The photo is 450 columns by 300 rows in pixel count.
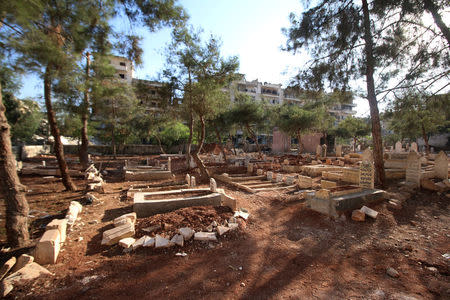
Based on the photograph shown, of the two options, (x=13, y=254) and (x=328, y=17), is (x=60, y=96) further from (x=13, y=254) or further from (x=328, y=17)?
(x=328, y=17)

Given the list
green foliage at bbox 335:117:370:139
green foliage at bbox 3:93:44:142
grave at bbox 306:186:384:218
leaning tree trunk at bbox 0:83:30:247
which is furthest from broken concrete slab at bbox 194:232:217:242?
green foliage at bbox 335:117:370:139

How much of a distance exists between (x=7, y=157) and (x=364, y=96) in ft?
36.7

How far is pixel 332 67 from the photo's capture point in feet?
27.8

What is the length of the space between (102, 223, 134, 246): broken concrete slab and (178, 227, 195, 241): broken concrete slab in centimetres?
105

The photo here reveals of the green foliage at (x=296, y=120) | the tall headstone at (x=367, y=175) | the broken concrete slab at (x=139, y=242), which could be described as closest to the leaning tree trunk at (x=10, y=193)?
the broken concrete slab at (x=139, y=242)

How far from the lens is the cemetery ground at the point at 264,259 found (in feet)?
9.89

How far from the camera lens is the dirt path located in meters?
2.99

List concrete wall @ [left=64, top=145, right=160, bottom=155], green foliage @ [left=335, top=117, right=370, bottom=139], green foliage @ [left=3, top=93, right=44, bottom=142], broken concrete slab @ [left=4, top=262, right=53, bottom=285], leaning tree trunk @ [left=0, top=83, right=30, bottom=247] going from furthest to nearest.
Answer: green foliage @ [left=335, top=117, right=370, bottom=139]
concrete wall @ [left=64, top=145, right=160, bottom=155]
green foliage @ [left=3, top=93, right=44, bottom=142]
leaning tree trunk @ [left=0, top=83, right=30, bottom=247]
broken concrete slab @ [left=4, top=262, right=53, bottom=285]

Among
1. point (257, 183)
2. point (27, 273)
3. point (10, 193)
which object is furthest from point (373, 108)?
point (10, 193)

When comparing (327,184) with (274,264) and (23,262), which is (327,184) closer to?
(274,264)

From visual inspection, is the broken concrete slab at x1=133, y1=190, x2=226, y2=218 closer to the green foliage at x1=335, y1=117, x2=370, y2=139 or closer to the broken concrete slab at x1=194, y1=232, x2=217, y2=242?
the broken concrete slab at x1=194, y1=232, x2=217, y2=242

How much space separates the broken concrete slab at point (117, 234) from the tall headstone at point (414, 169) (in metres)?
10.3

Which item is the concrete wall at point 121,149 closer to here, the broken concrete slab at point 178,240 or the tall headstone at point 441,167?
the broken concrete slab at point 178,240

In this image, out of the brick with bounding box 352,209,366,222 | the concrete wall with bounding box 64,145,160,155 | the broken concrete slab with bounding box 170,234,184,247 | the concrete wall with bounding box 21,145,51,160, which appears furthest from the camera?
the concrete wall with bounding box 64,145,160,155
